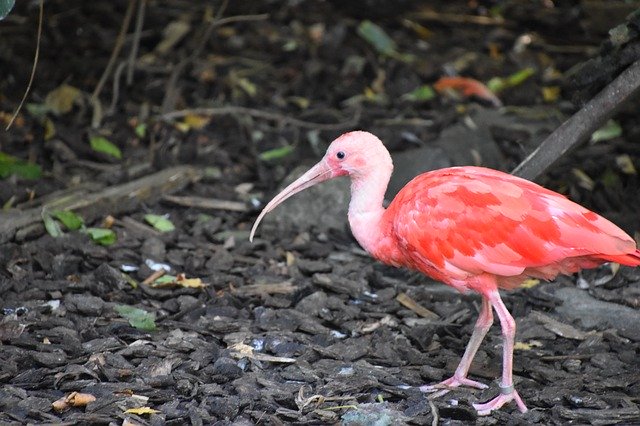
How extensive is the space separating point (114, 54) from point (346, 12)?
293 cm

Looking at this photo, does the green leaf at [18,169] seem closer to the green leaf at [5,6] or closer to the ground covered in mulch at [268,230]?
the ground covered in mulch at [268,230]

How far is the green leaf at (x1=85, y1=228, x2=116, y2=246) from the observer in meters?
6.77

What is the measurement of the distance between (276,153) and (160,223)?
152cm

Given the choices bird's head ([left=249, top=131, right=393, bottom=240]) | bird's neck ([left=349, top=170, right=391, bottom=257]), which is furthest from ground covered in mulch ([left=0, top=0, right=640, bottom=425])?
bird's head ([left=249, top=131, right=393, bottom=240])

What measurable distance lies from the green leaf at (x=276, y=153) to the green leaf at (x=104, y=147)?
115 centimetres

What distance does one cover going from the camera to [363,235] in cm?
564

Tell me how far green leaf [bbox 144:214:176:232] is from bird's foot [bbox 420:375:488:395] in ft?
8.50

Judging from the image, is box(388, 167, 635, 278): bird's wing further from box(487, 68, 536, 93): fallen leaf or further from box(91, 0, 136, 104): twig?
box(487, 68, 536, 93): fallen leaf

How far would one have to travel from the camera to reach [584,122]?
6.10 meters

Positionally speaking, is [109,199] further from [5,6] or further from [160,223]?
[5,6]

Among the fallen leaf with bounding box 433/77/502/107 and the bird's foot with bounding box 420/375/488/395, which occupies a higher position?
the fallen leaf with bounding box 433/77/502/107

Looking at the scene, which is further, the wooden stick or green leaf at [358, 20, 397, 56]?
green leaf at [358, 20, 397, 56]

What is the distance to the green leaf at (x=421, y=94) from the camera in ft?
31.1

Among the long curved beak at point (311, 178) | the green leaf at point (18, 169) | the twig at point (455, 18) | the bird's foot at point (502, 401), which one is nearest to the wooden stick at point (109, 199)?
the green leaf at point (18, 169)
